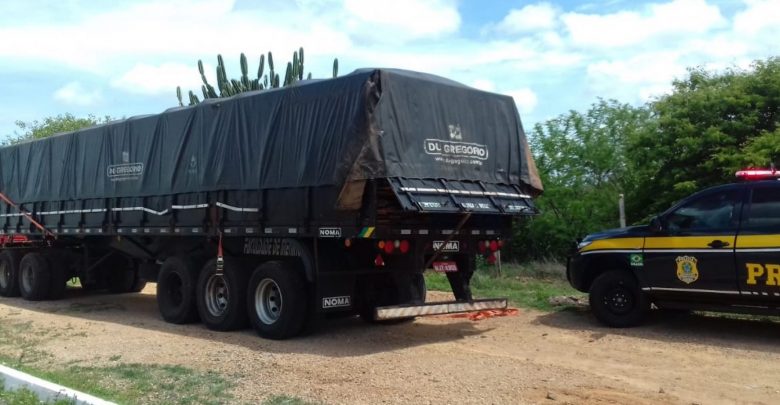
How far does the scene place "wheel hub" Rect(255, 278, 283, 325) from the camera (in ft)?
32.1

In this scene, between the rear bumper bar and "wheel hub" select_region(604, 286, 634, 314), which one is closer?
the rear bumper bar

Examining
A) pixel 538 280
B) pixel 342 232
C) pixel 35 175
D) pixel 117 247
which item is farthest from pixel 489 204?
pixel 35 175

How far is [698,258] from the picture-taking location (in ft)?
30.2

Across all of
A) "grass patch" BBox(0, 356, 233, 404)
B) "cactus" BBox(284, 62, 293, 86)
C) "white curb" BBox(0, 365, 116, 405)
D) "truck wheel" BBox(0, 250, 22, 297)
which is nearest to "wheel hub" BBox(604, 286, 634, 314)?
"grass patch" BBox(0, 356, 233, 404)

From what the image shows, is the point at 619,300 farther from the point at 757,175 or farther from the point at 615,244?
the point at 757,175

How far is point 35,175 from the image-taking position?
606 inches

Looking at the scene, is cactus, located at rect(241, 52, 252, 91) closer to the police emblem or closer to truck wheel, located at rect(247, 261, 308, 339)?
truck wheel, located at rect(247, 261, 308, 339)

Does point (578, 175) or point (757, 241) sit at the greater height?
point (578, 175)

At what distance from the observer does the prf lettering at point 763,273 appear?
852 cm

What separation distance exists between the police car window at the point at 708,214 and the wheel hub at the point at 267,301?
5306 millimetres

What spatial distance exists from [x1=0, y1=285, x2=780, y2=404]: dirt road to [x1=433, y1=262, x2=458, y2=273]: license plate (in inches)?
34.8

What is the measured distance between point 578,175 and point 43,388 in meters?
13.9

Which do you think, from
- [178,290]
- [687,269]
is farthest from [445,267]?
[178,290]

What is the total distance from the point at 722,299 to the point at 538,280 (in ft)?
21.9
